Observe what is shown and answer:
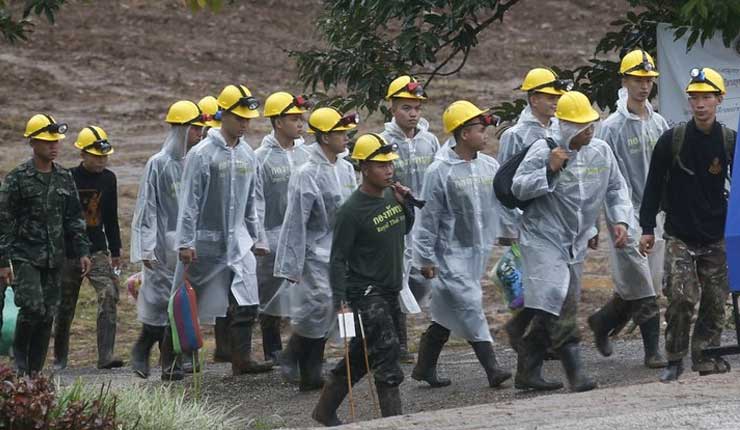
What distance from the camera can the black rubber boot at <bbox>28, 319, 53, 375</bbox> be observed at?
13.0 meters

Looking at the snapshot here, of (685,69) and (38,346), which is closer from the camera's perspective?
(38,346)

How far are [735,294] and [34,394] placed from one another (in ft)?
12.9

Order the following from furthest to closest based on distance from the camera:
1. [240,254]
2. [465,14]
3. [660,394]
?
[465,14]
[240,254]
[660,394]

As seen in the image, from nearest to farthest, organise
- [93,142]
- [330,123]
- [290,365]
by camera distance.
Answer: [330,123], [290,365], [93,142]

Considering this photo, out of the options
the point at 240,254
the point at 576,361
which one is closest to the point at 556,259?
the point at 576,361

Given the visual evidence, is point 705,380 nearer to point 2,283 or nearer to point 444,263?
point 444,263

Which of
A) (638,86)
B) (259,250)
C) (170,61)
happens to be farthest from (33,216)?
(170,61)

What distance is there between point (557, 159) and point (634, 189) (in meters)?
1.82

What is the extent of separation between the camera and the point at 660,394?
9789mm

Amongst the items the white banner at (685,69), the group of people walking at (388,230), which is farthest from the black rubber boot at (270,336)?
the white banner at (685,69)

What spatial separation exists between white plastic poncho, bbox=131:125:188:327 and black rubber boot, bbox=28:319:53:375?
0.81m

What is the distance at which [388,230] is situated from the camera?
10.5 meters

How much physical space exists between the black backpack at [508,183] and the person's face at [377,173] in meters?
0.91

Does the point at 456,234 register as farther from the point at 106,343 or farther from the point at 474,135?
the point at 106,343
